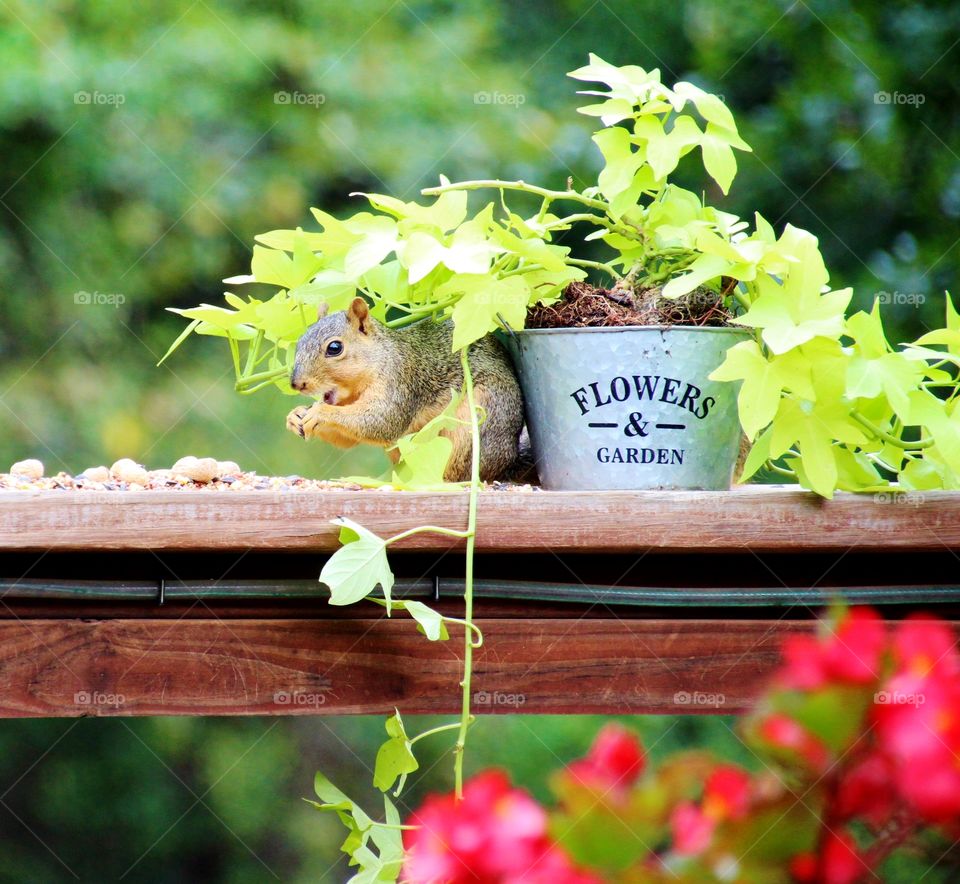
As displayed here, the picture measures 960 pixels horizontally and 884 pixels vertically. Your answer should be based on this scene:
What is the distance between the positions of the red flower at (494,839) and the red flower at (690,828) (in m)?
0.03

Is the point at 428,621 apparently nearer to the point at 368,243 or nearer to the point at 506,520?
the point at 506,520

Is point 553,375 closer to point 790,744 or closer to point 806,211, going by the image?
point 790,744

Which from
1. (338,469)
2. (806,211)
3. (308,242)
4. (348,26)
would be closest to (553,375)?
(308,242)

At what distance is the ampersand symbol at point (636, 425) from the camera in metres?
0.98

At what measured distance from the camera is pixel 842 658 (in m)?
0.27

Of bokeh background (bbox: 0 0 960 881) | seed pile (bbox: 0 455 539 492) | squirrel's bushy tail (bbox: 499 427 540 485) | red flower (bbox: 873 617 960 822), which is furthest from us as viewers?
bokeh background (bbox: 0 0 960 881)

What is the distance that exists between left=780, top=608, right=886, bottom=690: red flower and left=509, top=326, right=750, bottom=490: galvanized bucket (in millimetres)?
701

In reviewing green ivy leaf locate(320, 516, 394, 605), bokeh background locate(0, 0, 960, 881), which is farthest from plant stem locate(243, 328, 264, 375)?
bokeh background locate(0, 0, 960, 881)

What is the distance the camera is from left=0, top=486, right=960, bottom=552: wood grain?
32.3 inches

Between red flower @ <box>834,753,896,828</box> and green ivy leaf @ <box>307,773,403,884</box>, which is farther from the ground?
red flower @ <box>834,753,896,828</box>

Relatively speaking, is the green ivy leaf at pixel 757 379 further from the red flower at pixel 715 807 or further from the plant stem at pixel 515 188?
the red flower at pixel 715 807

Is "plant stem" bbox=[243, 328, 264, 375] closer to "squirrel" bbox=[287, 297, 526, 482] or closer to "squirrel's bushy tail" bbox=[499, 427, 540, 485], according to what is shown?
"squirrel" bbox=[287, 297, 526, 482]

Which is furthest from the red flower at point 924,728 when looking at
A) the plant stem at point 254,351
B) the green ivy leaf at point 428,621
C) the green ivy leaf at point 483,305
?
the plant stem at point 254,351

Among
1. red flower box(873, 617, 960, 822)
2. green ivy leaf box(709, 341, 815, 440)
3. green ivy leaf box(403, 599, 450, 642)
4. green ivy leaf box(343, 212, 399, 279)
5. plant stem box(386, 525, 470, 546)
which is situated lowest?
green ivy leaf box(403, 599, 450, 642)
